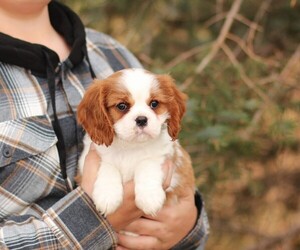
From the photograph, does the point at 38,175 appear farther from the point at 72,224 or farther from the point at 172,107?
the point at 172,107

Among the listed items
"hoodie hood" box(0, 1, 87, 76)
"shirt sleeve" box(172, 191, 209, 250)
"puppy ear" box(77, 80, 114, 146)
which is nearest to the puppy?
"puppy ear" box(77, 80, 114, 146)

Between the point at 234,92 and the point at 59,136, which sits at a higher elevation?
the point at 59,136

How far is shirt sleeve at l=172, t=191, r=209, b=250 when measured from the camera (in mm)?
2348

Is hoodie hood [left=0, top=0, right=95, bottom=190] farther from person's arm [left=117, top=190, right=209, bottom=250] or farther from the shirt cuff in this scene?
person's arm [left=117, top=190, right=209, bottom=250]

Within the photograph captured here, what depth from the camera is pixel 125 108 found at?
1961 millimetres

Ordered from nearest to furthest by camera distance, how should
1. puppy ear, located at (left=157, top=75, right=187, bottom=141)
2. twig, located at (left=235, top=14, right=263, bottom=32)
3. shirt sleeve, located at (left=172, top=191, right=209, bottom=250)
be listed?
puppy ear, located at (left=157, top=75, right=187, bottom=141) < shirt sleeve, located at (left=172, top=191, right=209, bottom=250) < twig, located at (left=235, top=14, right=263, bottom=32)

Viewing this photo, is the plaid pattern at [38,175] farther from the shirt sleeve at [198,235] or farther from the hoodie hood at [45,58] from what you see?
the shirt sleeve at [198,235]

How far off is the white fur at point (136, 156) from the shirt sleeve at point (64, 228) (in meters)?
0.06

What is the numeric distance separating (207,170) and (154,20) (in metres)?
1.24

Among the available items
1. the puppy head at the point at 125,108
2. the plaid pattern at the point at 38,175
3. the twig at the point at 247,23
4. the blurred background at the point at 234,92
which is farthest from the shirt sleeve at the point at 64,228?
the twig at the point at 247,23

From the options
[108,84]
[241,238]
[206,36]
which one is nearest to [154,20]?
[206,36]

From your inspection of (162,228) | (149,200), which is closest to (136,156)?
(149,200)

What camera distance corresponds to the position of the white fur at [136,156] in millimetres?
1933

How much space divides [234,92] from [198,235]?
3.10 feet
